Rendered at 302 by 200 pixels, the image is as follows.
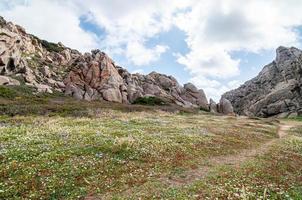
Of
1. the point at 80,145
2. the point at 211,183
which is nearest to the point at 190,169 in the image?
the point at 211,183

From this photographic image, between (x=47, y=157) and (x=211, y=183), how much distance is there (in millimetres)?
10350

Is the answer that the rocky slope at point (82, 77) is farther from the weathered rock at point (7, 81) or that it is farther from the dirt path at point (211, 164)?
the dirt path at point (211, 164)

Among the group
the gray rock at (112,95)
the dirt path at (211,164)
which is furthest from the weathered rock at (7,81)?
the dirt path at (211,164)

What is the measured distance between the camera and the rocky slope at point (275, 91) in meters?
129

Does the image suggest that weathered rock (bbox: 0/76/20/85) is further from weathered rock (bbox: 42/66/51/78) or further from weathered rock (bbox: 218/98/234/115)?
weathered rock (bbox: 218/98/234/115)

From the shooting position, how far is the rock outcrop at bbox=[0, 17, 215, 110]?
340ft

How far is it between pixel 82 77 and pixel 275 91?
77.7 metres

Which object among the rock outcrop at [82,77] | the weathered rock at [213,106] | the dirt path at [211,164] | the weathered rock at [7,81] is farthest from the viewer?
the weathered rock at [213,106]

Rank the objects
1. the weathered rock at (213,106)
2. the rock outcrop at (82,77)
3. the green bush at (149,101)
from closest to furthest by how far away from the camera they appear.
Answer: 1. the rock outcrop at (82,77)
2. the green bush at (149,101)
3. the weathered rock at (213,106)

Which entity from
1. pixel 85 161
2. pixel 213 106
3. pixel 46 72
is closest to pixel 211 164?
pixel 85 161

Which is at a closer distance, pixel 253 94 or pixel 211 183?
pixel 211 183

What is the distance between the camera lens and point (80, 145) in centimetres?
2600

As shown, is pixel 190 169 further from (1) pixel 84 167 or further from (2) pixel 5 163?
(2) pixel 5 163

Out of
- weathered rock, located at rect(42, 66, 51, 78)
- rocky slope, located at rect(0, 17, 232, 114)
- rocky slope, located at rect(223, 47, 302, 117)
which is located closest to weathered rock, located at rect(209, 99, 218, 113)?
rocky slope, located at rect(0, 17, 232, 114)
